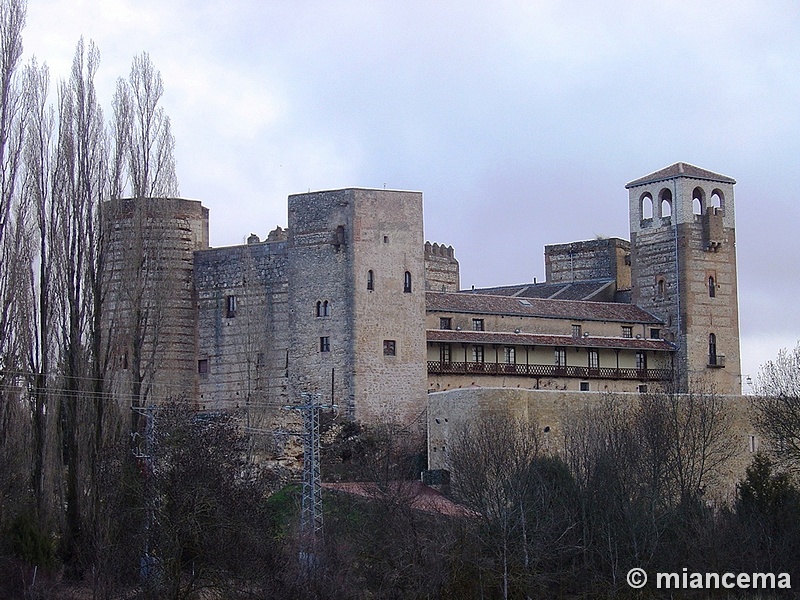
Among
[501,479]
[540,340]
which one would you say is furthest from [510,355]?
[501,479]

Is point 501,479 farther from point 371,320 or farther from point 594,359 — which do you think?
point 594,359


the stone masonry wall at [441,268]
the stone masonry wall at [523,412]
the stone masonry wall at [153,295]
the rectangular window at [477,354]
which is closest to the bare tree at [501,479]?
the stone masonry wall at [523,412]

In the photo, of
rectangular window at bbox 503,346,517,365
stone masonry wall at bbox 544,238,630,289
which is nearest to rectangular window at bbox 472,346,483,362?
rectangular window at bbox 503,346,517,365

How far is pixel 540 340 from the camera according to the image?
53125 millimetres

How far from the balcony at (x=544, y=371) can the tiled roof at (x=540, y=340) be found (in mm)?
733

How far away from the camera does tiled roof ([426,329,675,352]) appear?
51188 millimetres

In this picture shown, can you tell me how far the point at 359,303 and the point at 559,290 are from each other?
16.0 m

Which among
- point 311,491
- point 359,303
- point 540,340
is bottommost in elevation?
point 311,491

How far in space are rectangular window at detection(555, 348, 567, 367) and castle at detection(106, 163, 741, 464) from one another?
0.04 metres

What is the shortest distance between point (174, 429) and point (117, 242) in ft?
29.1

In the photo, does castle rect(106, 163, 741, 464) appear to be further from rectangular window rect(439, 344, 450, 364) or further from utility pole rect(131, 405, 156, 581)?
utility pole rect(131, 405, 156, 581)

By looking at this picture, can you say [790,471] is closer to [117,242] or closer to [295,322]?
[295,322]

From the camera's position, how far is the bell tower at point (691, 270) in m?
56.5

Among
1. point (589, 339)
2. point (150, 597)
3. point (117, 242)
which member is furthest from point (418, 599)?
point (589, 339)
